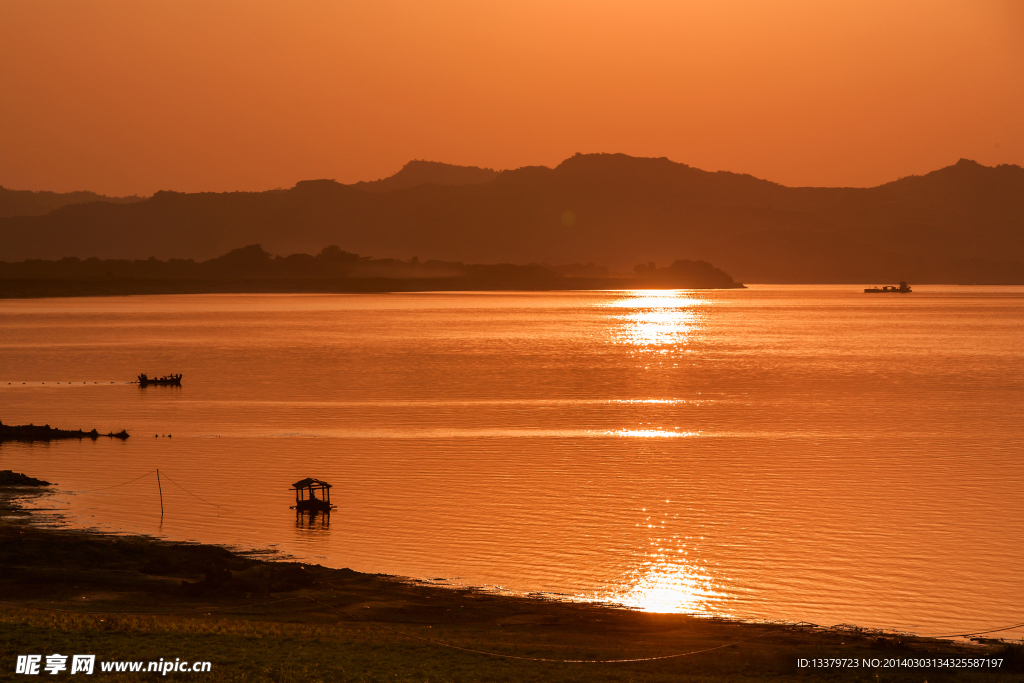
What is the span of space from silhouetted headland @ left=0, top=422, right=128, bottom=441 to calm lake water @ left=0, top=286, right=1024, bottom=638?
143cm

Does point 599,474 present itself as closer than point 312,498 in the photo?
No

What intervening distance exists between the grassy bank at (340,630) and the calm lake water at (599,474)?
8.89ft

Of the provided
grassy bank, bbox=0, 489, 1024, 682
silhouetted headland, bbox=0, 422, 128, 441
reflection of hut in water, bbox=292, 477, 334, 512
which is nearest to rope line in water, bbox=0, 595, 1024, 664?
grassy bank, bbox=0, 489, 1024, 682

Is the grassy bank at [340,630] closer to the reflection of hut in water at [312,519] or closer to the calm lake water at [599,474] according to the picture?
the calm lake water at [599,474]

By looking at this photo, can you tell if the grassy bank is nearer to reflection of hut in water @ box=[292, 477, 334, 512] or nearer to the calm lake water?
the calm lake water

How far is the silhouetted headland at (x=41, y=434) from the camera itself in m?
55.2

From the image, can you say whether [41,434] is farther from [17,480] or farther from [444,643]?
[444,643]

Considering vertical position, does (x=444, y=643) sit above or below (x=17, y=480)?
below

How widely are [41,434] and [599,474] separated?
32750 mm

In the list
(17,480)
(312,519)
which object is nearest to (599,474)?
(312,519)

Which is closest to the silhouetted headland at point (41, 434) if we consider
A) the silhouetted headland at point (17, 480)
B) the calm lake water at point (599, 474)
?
the calm lake water at point (599, 474)

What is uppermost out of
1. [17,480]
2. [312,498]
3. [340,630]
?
[17,480]

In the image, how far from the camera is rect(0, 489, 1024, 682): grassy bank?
18.1 m

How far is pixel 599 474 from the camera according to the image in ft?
148
